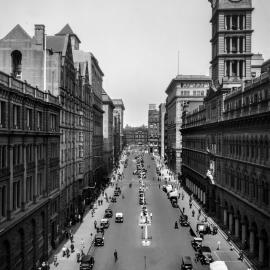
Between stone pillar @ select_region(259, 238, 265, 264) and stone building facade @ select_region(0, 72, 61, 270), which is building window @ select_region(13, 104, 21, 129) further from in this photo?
stone pillar @ select_region(259, 238, 265, 264)

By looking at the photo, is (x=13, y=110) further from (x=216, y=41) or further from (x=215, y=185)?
(x=216, y=41)

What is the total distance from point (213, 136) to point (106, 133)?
244 ft

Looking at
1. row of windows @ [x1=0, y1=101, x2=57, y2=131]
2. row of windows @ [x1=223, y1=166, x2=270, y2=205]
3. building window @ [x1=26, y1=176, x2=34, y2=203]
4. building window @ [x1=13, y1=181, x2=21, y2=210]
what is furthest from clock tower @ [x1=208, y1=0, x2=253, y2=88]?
building window @ [x1=13, y1=181, x2=21, y2=210]

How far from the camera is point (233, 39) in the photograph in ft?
247

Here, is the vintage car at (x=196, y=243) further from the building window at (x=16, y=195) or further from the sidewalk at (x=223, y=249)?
the building window at (x=16, y=195)

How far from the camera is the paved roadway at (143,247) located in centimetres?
4384

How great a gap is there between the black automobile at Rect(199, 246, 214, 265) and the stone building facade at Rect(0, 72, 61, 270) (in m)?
16.6

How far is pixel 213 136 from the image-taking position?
7225 centimetres

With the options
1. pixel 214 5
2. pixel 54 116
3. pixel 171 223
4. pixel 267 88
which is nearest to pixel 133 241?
pixel 171 223

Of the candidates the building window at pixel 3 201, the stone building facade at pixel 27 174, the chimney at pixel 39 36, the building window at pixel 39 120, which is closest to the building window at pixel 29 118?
the stone building facade at pixel 27 174

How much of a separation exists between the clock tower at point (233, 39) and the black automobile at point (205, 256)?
34475 millimetres

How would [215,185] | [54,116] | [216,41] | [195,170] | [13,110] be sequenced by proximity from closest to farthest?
[13,110] → [54,116] → [215,185] → [216,41] → [195,170]

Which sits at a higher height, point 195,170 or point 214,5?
point 214,5

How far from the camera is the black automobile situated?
44.0m
